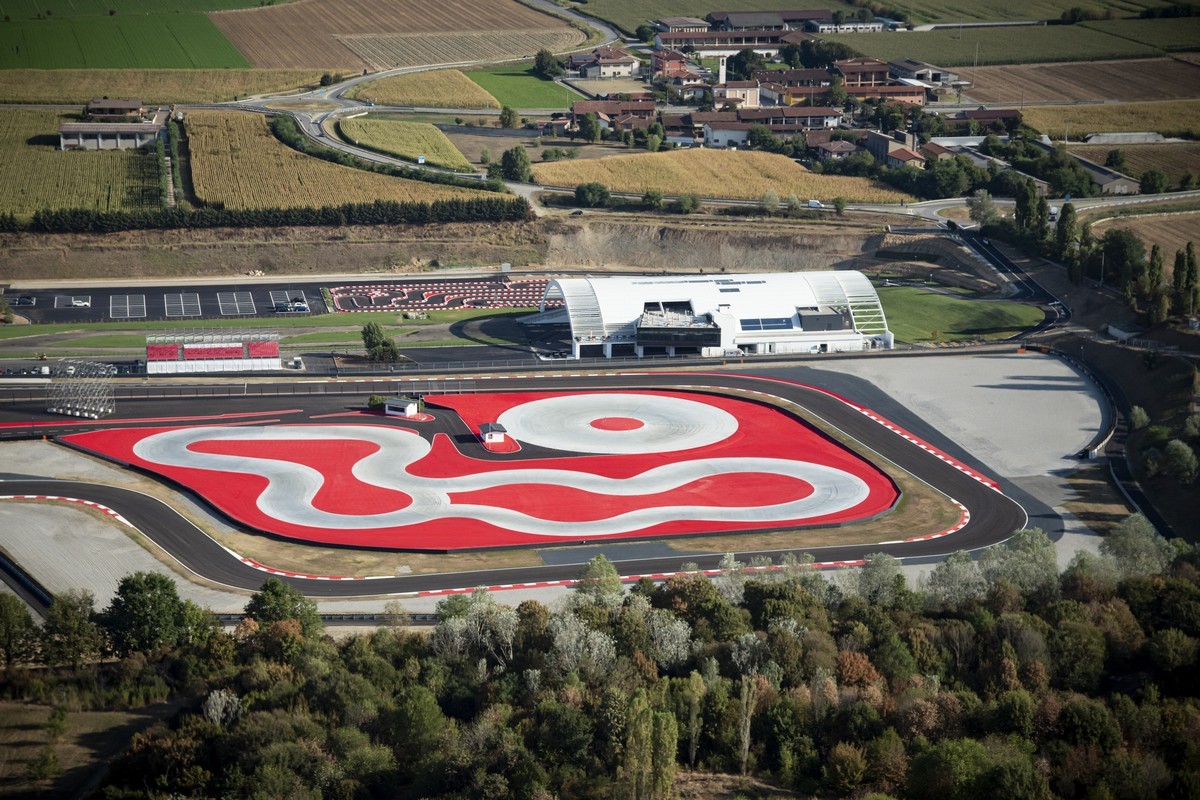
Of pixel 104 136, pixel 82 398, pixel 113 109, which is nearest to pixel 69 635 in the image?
pixel 82 398

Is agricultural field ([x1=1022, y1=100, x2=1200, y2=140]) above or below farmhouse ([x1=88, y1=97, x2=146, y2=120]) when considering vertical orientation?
above

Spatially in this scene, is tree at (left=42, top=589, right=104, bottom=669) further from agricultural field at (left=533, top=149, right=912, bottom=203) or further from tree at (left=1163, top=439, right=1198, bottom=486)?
agricultural field at (left=533, top=149, right=912, bottom=203)

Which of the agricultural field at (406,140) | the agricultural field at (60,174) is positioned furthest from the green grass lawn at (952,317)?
the agricultural field at (60,174)

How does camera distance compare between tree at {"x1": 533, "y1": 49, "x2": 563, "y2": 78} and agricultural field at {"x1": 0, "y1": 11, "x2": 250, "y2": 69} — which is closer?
agricultural field at {"x1": 0, "y1": 11, "x2": 250, "y2": 69}

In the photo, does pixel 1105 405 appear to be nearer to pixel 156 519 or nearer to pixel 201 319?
pixel 156 519

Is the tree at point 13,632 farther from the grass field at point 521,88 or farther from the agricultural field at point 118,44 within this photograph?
the agricultural field at point 118,44

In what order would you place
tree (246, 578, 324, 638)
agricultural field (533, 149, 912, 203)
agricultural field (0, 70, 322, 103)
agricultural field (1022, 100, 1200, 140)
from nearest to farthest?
tree (246, 578, 324, 638) < agricultural field (533, 149, 912, 203) < agricultural field (1022, 100, 1200, 140) < agricultural field (0, 70, 322, 103)

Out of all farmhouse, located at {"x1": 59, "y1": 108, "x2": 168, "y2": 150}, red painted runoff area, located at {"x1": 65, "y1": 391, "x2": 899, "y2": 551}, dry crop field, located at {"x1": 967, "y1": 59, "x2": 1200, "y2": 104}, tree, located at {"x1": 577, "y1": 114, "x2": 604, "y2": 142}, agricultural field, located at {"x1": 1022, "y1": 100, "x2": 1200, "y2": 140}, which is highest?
dry crop field, located at {"x1": 967, "y1": 59, "x2": 1200, "y2": 104}

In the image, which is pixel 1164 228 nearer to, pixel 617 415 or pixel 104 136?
pixel 617 415

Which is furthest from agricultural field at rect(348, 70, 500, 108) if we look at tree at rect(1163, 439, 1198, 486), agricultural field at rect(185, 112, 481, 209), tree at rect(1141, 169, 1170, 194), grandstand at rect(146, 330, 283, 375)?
tree at rect(1163, 439, 1198, 486)
